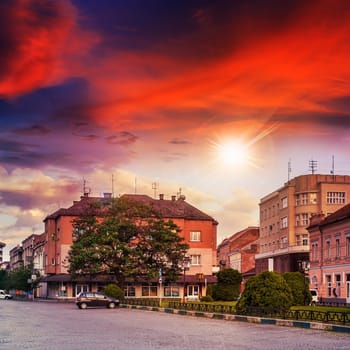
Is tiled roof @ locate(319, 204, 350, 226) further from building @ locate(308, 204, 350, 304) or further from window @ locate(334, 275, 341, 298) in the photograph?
window @ locate(334, 275, 341, 298)

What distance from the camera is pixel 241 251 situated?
13050 centimetres

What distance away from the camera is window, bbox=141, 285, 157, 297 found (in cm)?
8669

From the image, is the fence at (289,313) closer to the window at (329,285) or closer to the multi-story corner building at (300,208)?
the window at (329,285)

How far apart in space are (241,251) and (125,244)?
6433 cm

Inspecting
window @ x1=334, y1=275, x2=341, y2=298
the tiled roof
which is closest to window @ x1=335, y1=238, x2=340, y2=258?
the tiled roof

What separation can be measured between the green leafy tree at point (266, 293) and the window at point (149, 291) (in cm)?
5017

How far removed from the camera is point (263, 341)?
22.1 metres

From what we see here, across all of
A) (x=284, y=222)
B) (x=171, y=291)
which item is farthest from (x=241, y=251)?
(x=171, y=291)

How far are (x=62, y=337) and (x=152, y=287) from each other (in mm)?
64635

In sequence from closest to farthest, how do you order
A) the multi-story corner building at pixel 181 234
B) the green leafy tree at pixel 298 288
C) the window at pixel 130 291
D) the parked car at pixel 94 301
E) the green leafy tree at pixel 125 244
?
the green leafy tree at pixel 298 288, the parked car at pixel 94 301, the green leafy tree at pixel 125 244, the window at pixel 130 291, the multi-story corner building at pixel 181 234

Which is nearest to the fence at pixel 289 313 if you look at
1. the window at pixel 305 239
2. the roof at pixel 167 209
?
the roof at pixel 167 209

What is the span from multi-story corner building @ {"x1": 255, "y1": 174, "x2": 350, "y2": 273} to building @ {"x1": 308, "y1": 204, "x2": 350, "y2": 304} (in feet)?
66.5

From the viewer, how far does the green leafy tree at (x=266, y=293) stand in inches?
1409

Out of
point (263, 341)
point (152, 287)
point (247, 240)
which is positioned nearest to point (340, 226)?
point (152, 287)
